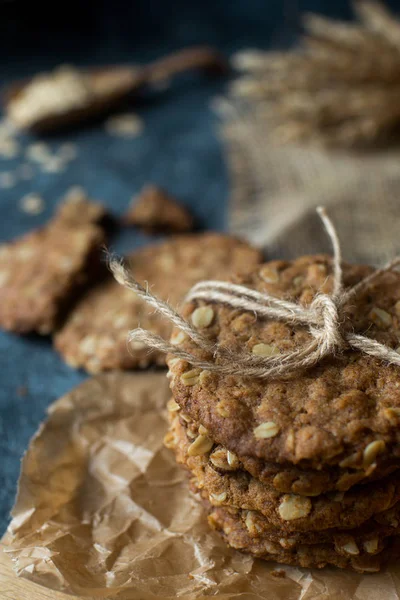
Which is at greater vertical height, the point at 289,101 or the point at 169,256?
the point at 289,101

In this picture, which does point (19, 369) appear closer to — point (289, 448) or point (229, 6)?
point (289, 448)

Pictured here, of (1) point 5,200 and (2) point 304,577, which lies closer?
(2) point 304,577

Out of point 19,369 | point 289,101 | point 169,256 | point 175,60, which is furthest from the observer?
point 175,60

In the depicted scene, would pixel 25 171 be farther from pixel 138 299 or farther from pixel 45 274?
pixel 138 299

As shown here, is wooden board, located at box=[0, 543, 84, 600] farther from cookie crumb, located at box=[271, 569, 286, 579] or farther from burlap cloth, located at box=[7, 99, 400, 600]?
cookie crumb, located at box=[271, 569, 286, 579]

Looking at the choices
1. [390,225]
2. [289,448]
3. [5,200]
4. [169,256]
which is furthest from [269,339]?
[5,200]

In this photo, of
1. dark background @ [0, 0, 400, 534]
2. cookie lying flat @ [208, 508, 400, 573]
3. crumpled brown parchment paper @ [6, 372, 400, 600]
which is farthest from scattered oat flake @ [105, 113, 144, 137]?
cookie lying flat @ [208, 508, 400, 573]

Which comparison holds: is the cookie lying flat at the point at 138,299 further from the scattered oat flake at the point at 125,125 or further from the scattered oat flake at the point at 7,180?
the scattered oat flake at the point at 125,125

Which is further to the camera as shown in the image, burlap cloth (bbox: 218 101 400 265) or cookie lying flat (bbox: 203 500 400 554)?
burlap cloth (bbox: 218 101 400 265)
